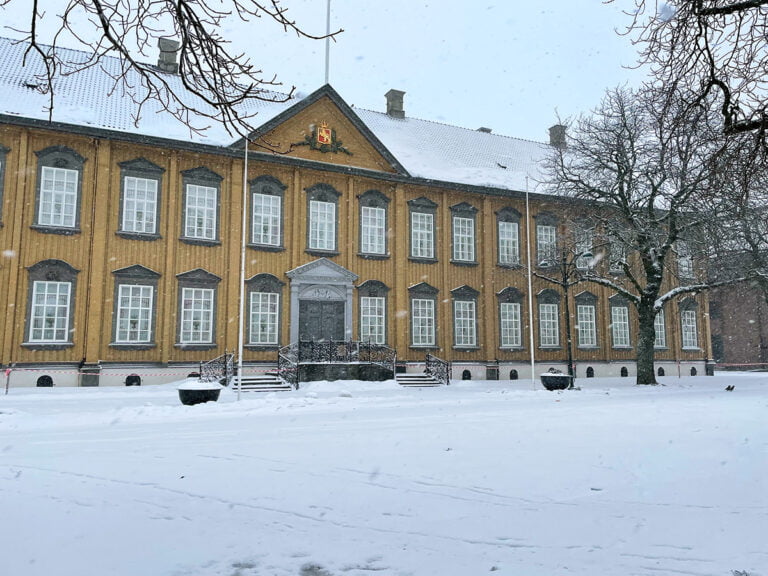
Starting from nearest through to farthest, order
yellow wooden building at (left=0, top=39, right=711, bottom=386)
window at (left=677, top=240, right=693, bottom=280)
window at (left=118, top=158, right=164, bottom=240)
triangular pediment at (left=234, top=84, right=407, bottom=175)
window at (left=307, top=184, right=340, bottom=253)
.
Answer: yellow wooden building at (left=0, top=39, right=711, bottom=386)
window at (left=118, top=158, right=164, bottom=240)
window at (left=677, top=240, right=693, bottom=280)
triangular pediment at (left=234, top=84, right=407, bottom=175)
window at (left=307, top=184, right=340, bottom=253)

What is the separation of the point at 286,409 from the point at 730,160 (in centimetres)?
1137

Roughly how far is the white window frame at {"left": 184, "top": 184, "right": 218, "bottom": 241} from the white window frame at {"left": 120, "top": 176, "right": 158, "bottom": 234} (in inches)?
46.3

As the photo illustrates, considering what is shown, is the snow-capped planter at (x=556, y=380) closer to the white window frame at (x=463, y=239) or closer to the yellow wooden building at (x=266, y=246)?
the yellow wooden building at (x=266, y=246)

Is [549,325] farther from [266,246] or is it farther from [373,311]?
[266,246]

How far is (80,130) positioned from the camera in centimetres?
2102

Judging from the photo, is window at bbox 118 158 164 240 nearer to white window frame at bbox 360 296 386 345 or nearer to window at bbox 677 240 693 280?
white window frame at bbox 360 296 386 345

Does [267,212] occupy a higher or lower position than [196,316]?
higher

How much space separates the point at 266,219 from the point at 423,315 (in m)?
7.89

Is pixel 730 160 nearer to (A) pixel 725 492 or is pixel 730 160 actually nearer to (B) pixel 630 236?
(A) pixel 725 492

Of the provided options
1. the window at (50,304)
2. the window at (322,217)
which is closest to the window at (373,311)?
the window at (322,217)

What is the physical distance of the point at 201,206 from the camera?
2322 cm

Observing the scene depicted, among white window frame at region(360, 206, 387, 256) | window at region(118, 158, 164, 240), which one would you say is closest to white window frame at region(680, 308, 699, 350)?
white window frame at region(360, 206, 387, 256)

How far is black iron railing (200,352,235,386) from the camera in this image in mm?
21439

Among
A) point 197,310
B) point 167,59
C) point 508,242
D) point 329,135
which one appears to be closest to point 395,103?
point 329,135
